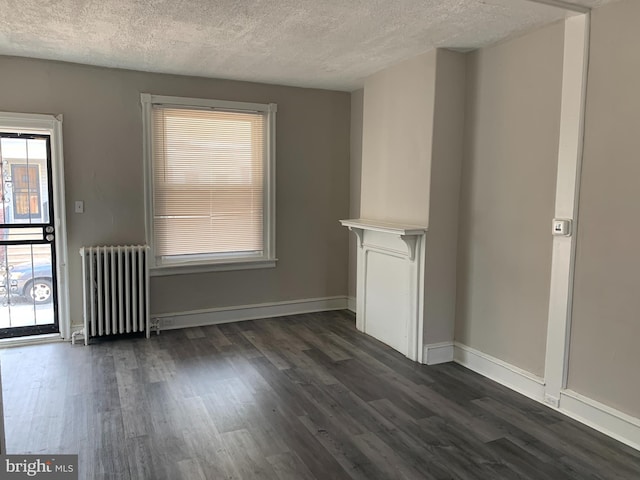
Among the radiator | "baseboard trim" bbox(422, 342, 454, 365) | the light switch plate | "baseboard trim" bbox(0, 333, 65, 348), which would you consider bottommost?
"baseboard trim" bbox(0, 333, 65, 348)

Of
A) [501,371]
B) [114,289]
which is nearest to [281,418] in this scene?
[501,371]

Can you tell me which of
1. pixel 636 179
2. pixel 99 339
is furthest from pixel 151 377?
pixel 636 179

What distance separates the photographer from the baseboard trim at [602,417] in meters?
2.64

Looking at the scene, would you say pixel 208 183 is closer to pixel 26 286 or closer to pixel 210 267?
pixel 210 267

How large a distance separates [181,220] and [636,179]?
12.1ft

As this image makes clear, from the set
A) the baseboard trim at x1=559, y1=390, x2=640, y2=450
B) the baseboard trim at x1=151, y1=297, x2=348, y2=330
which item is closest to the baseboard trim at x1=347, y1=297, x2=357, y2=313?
the baseboard trim at x1=151, y1=297, x2=348, y2=330

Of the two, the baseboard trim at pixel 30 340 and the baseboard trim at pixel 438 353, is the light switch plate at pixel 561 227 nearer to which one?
the baseboard trim at pixel 438 353

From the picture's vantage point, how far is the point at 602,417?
110 inches

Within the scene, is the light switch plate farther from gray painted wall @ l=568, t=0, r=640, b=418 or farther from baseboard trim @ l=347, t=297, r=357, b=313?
baseboard trim @ l=347, t=297, r=357, b=313

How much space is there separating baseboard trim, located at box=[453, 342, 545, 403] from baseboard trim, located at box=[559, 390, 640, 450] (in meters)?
0.20

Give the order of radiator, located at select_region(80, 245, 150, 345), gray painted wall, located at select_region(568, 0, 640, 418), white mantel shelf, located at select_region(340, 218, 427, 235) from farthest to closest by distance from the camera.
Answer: radiator, located at select_region(80, 245, 150, 345) < white mantel shelf, located at select_region(340, 218, 427, 235) < gray painted wall, located at select_region(568, 0, 640, 418)

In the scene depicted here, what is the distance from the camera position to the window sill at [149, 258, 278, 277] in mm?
4627

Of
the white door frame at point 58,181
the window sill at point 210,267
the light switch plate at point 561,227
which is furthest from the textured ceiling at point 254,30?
the window sill at point 210,267

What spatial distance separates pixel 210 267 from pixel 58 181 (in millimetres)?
1538
